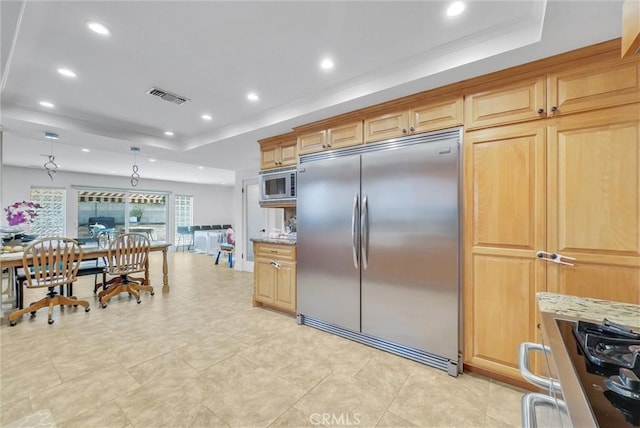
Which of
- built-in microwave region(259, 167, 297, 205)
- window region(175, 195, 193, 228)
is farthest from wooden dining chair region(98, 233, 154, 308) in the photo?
window region(175, 195, 193, 228)

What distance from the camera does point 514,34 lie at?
1.68 m

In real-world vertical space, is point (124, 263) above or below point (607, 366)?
below

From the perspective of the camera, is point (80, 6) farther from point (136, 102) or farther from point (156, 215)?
point (156, 215)

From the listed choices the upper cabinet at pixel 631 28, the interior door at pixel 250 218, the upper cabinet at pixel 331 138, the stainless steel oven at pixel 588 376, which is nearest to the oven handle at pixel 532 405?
the stainless steel oven at pixel 588 376

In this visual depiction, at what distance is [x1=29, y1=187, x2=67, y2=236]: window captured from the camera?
719cm

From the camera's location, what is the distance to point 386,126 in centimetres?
246

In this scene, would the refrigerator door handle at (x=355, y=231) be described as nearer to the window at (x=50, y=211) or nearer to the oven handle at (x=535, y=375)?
the oven handle at (x=535, y=375)

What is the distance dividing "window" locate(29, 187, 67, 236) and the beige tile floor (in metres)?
5.74

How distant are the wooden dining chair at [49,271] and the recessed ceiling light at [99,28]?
252 cm

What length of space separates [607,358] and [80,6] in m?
2.79

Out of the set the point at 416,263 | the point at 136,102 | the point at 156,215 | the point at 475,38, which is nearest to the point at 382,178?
the point at 416,263

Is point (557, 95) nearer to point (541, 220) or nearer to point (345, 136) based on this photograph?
point (541, 220)

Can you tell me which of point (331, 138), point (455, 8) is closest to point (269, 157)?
point (331, 138)

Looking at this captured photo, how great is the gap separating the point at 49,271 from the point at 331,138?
3.66m
